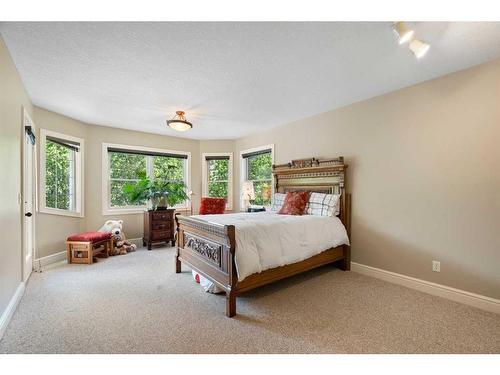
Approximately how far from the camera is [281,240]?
7.93ft

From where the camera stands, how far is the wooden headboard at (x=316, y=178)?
10.5 feet

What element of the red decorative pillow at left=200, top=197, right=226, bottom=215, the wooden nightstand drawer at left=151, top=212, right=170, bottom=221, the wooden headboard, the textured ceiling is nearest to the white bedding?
the wooden headboard

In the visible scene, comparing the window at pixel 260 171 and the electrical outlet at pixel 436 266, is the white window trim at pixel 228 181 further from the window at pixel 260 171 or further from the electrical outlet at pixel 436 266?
the electrical outlet at pixel 436 266

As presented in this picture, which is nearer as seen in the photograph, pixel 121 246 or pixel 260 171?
pixel 121 246

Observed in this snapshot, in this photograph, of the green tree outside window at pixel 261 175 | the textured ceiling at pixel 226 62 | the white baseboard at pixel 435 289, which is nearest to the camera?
the textured ceiling at pixel 226 62

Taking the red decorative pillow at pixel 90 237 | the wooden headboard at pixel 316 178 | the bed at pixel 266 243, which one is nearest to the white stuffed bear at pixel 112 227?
the red decorative pillow at pixel 90 237

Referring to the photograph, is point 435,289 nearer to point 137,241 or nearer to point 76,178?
point 137,241

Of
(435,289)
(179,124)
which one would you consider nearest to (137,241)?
(179,124)

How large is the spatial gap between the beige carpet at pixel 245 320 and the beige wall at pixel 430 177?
43 cm

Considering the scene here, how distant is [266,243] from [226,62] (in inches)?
71.3
